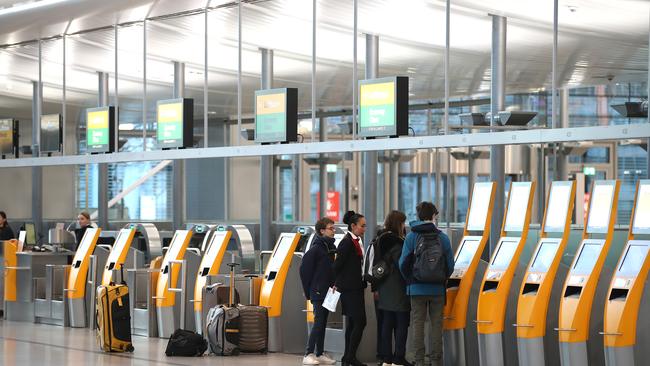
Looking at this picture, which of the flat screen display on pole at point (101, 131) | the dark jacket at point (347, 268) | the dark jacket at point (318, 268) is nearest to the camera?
the dark jacket at point (347, 268)

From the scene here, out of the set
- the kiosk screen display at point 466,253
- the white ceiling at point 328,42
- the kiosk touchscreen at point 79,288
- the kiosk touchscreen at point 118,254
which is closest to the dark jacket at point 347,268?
the kiosk screen display at point 466,253

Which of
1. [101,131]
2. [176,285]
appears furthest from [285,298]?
[101,131]

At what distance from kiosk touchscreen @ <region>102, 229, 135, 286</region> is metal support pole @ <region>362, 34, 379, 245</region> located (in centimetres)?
269

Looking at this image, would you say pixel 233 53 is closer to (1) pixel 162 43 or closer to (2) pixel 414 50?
(1) pixel 162 43

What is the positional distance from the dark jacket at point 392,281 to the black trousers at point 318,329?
2.23ft

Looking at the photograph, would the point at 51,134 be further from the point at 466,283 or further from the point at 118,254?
the point at 466,283

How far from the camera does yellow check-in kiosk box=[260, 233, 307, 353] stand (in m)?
10.7

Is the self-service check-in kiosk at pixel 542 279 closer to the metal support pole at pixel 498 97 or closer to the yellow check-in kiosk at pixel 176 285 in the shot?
the metal support pole at pixel 498 97

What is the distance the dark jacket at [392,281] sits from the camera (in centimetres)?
903

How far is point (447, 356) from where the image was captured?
9.06 metres

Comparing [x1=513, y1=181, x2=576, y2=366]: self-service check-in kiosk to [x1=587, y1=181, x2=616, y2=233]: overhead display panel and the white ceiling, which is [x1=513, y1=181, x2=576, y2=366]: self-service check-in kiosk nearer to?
[x1=587, y1=181, x2=616, y2=233]: overhead display panel

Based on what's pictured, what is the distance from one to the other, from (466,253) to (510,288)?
43cm

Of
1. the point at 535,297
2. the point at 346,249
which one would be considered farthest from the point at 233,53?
the point at 535,297

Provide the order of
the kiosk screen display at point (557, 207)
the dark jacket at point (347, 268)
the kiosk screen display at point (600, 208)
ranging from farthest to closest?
the dark jacket at point (347, 268)
the kiosk screen display at point (557, 207)
the kiosk screen display at point (600, 208)
